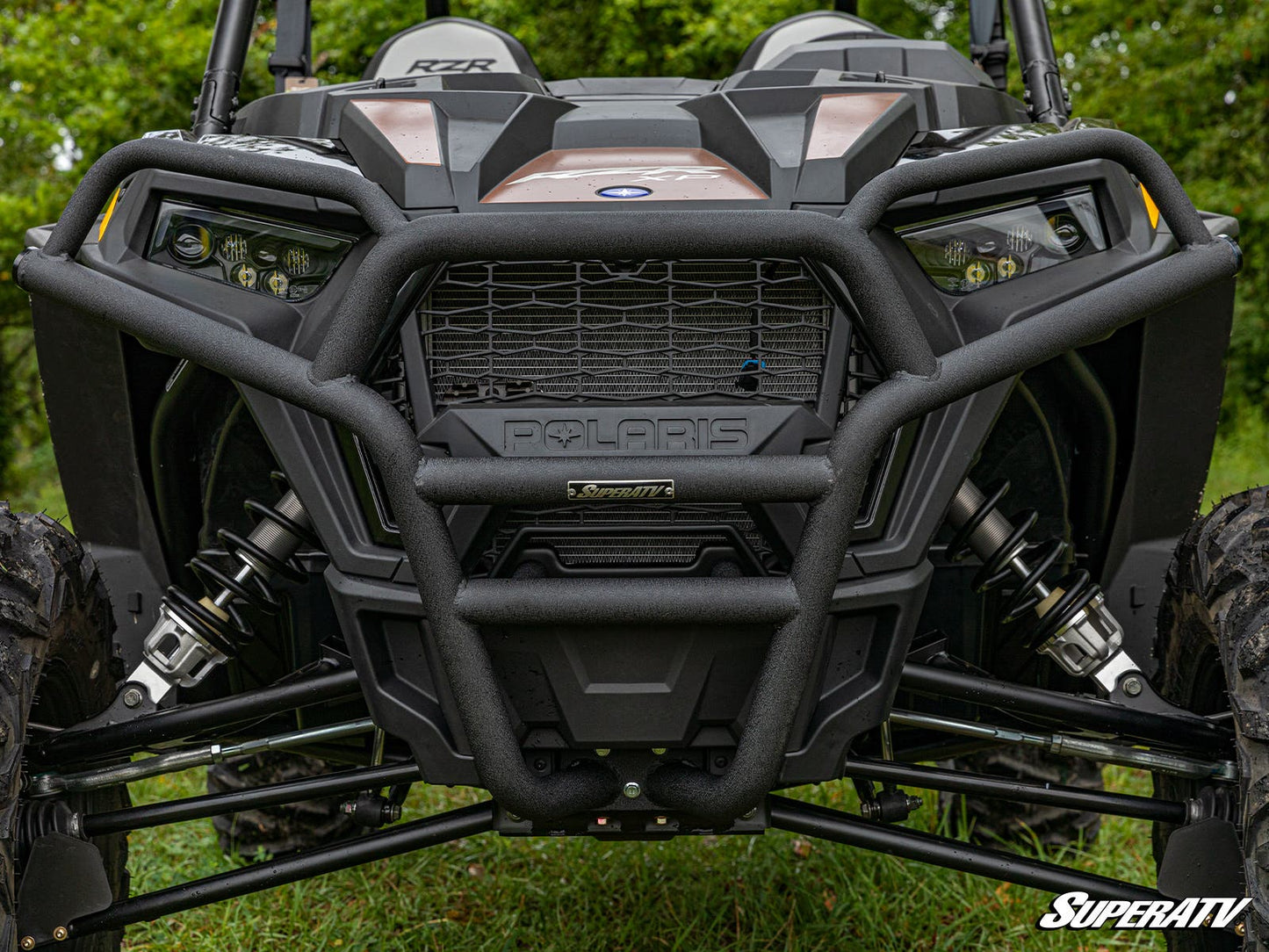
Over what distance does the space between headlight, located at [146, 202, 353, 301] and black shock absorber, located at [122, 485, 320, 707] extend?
35 centimetres

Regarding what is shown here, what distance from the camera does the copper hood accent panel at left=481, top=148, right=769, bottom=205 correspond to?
1811 millimetres

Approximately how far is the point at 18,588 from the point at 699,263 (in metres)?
1.15

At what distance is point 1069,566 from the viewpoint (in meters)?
2.20

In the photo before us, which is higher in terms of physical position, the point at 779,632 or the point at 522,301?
the point at 522,301

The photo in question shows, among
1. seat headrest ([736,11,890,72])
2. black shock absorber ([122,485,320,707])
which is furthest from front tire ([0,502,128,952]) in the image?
seat headrest ([736,11,890,72])

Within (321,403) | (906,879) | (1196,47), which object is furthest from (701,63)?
(321,403)

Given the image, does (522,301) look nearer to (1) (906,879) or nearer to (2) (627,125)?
(2) (627,125)

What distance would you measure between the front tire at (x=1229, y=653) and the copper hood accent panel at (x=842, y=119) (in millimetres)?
872

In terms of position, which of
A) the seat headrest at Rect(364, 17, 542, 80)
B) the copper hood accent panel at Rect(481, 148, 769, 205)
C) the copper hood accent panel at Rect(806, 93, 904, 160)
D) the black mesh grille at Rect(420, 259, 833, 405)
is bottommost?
the black mesh grille at Rect(420, 259, 833, 405)

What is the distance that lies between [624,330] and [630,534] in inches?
12.1

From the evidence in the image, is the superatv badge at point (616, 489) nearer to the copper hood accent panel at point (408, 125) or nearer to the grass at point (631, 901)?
the copper hood accent panel at point (408, 125)

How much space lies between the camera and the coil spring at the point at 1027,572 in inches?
80.8

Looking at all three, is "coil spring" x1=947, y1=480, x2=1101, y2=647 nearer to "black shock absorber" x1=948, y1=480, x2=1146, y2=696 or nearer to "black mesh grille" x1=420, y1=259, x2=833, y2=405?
"black shock absorber" x1=948, y1=480, x2=1146, y2=696

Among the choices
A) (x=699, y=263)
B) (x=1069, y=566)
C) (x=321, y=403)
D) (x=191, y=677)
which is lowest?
(x=191, y=677)
